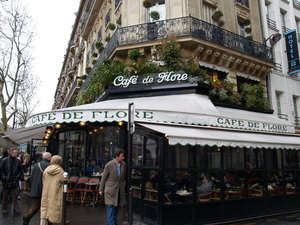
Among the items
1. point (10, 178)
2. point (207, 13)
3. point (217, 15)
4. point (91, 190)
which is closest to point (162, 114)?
point (91, 190)

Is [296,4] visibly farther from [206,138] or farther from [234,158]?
[206,138]

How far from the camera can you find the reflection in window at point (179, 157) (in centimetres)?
672

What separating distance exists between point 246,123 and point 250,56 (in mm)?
5395

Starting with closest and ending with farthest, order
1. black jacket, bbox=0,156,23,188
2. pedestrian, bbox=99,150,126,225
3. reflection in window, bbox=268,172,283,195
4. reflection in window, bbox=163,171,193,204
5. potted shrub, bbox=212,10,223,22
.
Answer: pedestrian, bbox=99,150,126,225
reflection in window, bbox=163,171,193,204
black jacket, bbox=0,156,23,188
reflection in window, bbox=268,172,283,195
potted shrub, bbox=212,10,223,22

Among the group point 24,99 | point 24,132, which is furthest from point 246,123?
point 24,99

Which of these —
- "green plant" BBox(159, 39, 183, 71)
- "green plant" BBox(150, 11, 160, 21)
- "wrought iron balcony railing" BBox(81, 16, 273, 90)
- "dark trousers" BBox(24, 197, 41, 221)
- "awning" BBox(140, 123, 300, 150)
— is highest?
"green plant" BBox(150, 11, 160, 21)

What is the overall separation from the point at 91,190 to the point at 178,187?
3.41 meters

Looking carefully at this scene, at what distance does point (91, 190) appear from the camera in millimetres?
8531

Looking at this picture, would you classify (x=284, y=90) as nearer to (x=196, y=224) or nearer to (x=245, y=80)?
(x=245, y=80)

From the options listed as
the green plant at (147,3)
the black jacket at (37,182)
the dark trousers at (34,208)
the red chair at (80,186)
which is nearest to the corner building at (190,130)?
the green plant at (147,3)

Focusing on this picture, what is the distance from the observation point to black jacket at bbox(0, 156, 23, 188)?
709 cm

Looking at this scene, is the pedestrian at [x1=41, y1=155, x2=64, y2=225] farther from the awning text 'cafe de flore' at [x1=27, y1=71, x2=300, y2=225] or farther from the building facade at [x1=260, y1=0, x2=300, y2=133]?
the building facade at [x1=260, y1=0, x2=300, y2=133]

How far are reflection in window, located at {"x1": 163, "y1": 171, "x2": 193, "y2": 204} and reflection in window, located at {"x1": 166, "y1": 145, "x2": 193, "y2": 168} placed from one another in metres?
0.29

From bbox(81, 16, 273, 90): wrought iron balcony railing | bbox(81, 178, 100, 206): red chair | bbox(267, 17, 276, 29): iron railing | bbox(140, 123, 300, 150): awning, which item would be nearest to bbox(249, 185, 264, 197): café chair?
bbox(140, 123, 300, 150): awning
